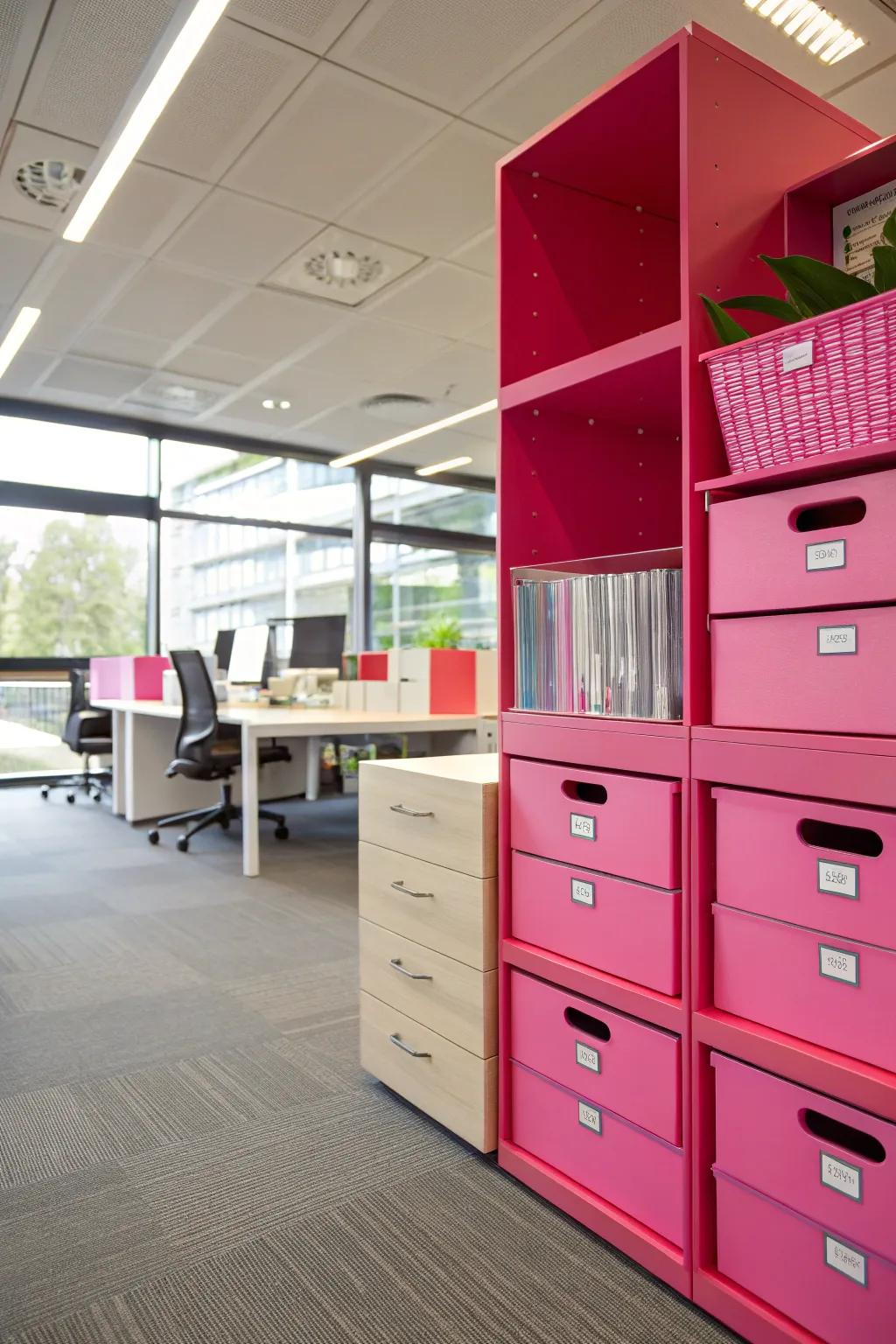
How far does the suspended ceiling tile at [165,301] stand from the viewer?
4.48m

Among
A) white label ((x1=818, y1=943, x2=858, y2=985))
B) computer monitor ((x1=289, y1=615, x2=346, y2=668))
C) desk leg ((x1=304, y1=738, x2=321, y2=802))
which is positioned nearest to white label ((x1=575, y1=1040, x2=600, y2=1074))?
white label ((x1=818, y1=943, x2=858, y2=985))

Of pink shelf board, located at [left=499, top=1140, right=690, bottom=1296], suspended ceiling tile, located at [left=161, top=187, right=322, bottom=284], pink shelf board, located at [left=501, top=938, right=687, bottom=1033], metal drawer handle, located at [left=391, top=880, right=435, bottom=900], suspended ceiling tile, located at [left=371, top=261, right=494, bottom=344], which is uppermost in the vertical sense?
suspended ceiling tile, located at [left=161, top=187, right=322, bottom=284]

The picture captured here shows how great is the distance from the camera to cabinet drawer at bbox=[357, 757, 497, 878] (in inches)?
66.7

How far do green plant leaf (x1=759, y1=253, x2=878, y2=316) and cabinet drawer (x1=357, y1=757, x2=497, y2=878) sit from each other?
0.95 m

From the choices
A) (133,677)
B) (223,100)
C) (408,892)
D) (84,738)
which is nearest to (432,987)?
(408,892)

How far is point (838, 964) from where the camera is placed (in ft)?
3.76

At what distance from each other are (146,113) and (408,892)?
9.16ft

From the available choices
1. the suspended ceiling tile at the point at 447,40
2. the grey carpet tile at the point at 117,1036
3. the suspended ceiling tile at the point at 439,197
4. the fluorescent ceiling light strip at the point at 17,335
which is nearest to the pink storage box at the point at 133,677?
the fluorescent ceiling light strip at the point at 17,335

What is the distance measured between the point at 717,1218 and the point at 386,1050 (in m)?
0.83

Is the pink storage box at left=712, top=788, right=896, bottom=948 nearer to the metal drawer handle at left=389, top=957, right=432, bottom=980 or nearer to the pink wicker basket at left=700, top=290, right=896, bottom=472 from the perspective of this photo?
the pink wicker basket at left=700, top=290, right=896, bottom=472

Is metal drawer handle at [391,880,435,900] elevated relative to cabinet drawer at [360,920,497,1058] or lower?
elevated

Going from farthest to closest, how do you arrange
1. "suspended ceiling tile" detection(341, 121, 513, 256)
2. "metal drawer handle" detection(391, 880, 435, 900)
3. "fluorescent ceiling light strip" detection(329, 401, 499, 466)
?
1. "fluorescent ceiling light strip" detection(329, 401, 499, 466)
2. "suspended ceiling tile" detection(341, 121, 513, 256)
3. "metal drawer handle" detection(391, 880, 435, 900)

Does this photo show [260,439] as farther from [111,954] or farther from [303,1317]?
[303,1317]

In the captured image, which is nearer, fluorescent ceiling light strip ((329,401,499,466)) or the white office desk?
the white office desk
